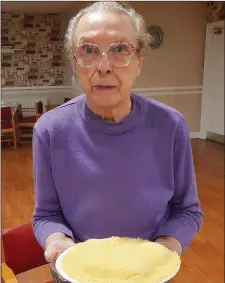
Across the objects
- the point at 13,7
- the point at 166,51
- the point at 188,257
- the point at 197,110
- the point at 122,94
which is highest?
the point at 13,7

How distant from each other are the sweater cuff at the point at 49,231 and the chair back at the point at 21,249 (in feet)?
0.98

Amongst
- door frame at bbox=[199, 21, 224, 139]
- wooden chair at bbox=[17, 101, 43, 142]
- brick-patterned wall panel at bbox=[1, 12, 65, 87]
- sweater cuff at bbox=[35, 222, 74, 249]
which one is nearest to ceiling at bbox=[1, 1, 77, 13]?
brick-patterned wall panel at bbox=[1, 12, 65, 87]

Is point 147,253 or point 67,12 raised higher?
point 67,12

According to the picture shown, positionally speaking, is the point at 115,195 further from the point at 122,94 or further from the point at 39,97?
the point at 39,97

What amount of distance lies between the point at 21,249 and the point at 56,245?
0.39m

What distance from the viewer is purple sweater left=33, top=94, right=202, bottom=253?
761mm

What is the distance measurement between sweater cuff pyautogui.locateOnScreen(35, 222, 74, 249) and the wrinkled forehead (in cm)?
37

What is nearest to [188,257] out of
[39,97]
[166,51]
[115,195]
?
[115,195]

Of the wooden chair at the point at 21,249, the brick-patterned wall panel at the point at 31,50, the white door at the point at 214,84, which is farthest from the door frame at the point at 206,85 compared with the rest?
the wooden chair at the point at 21,249

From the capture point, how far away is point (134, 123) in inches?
30.6

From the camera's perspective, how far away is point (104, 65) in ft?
2.22

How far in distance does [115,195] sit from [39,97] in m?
6.05

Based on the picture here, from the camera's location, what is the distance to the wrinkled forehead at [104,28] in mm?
678

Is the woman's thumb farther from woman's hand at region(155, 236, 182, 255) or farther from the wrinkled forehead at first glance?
the wrinkled forehead
